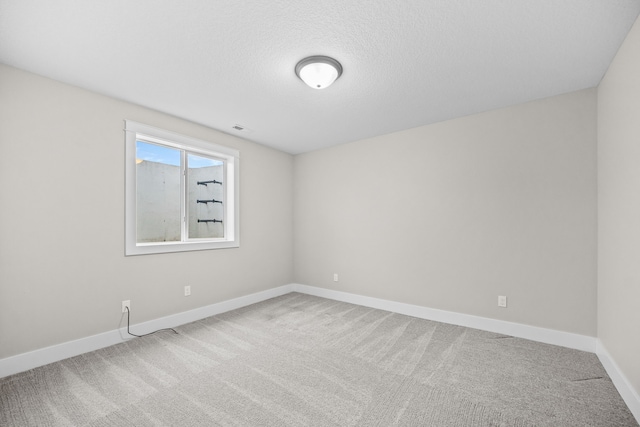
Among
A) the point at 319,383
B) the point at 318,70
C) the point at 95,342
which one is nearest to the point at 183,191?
the point at 95,342

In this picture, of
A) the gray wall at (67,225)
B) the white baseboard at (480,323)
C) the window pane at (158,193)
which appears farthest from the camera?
the window pane at (158,193)

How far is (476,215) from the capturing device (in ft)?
10.0

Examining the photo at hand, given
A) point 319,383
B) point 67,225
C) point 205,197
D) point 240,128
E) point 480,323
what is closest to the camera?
point 319,383

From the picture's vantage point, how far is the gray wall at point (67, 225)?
2.11 meters

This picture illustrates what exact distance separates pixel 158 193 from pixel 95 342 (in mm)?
1671

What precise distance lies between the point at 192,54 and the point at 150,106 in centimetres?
124

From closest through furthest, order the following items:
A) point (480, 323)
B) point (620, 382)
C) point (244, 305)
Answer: point (620, 382) → point (480, 323) → point (244, 305)

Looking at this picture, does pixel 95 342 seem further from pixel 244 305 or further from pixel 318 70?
pixel 318 70

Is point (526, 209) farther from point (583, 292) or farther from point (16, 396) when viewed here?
point (16, 396)

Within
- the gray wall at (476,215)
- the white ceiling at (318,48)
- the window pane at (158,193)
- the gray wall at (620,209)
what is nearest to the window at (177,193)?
the window pane at (158,193)

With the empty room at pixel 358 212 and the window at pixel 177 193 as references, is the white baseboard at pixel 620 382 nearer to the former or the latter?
A: the empty room at pixel 358 212

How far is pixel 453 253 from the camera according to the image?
319 cm

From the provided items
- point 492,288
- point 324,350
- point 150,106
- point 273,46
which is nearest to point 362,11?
point 273,46

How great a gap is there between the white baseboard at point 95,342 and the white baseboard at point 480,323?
1.72 meters
